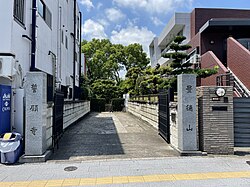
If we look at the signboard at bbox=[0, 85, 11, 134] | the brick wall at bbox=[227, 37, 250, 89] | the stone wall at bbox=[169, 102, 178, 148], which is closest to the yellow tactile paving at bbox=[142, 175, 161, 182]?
the stone wall at bbox=[169, 102, 178, 148]

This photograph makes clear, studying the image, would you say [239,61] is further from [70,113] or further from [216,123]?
[70,113]

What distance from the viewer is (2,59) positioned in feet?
24.3

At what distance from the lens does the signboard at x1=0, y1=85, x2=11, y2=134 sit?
21.8 feet

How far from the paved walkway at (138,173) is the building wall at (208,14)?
1816cm

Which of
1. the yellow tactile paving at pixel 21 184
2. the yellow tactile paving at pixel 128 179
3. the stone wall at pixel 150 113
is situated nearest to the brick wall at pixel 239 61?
the stone wall at pixel 150 113

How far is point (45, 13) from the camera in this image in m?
12.2

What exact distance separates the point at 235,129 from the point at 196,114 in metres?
1.24

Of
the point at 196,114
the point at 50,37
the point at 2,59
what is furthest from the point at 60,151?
the point at 50,37

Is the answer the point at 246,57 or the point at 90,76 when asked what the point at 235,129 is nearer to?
the point at 246,57

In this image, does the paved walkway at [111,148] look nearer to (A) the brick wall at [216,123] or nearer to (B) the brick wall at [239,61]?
(A) the brick wall at [216,123]

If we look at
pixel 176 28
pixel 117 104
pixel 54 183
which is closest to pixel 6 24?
pixel 54 183

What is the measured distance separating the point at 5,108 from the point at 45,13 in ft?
23.1

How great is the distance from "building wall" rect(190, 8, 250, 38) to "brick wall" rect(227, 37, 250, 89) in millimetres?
8608

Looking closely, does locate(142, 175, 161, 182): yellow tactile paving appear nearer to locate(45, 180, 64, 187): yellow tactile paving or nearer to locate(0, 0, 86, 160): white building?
locate(45, 180, 64, 187): yellow tactile paving
